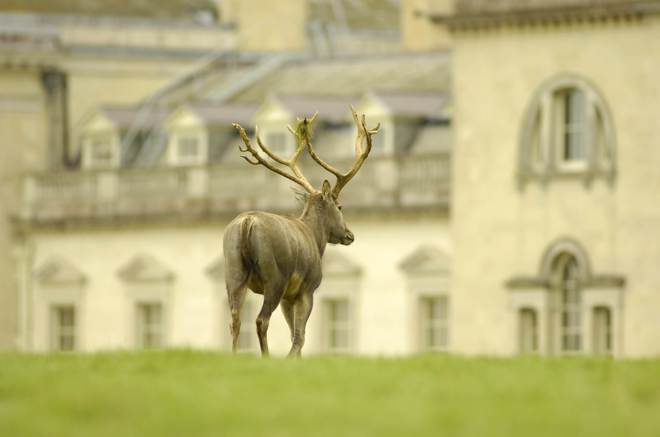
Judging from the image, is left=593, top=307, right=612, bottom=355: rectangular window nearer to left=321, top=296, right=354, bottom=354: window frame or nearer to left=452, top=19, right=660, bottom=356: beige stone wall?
left=452, top=19, right=660, bottom=356: beige stone wall

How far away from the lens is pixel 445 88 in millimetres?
89250

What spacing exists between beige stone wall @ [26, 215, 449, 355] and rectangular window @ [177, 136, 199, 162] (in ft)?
7.49

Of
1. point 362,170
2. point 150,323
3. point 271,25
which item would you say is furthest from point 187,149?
point 271,25

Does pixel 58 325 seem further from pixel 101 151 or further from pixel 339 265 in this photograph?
pixel 339 265

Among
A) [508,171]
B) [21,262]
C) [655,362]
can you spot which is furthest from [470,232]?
[655,362]

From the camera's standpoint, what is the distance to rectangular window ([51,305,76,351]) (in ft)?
309

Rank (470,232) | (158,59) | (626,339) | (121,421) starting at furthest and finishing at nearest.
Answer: (158,59) < (470,232) < (626,339) < (121,421)

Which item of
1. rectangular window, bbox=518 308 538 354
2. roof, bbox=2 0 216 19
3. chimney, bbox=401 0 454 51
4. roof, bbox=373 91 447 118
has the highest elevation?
roof, bbox=2 0 216 19

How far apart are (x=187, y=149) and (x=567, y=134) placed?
18.2m

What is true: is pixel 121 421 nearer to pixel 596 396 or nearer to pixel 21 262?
pixel 596 396

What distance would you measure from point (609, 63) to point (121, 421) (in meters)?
47.7

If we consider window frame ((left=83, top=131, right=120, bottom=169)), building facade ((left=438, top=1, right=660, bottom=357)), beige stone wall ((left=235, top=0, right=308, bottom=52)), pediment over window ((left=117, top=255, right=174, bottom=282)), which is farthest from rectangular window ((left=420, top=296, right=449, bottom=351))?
beige stone wall ((left=235, top=0, right=308, bottom=52))

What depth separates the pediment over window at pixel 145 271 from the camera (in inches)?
3580

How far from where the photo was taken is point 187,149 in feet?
304
